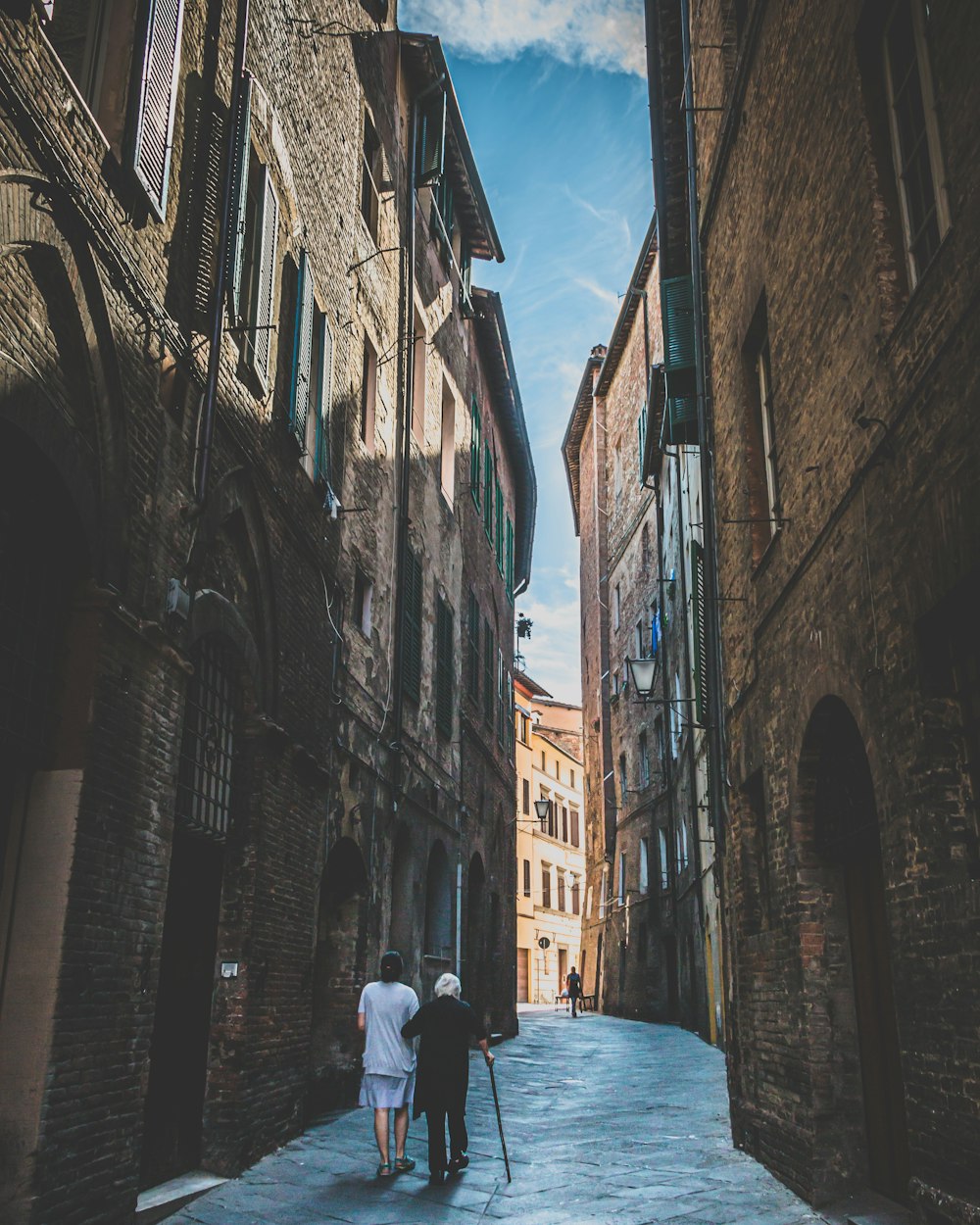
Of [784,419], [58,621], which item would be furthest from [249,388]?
[784,419]

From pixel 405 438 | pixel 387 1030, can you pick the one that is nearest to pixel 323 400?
pixel 405 438

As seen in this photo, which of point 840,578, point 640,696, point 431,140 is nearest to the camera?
point 840,578

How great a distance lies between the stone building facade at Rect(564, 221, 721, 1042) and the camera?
2123cm

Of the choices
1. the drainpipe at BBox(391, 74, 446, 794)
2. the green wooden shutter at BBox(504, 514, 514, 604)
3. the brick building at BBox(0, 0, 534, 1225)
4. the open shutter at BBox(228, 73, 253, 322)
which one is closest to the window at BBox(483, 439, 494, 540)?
the green wooden shutter at BBox(504, 514, 514, 604)

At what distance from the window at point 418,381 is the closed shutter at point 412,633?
5.87 ft

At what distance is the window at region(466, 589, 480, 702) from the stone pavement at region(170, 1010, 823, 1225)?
7035 millimetres

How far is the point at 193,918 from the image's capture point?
7.84m

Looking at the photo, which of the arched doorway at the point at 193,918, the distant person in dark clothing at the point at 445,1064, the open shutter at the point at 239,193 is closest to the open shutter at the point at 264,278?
the open shutter at the point at 239,193

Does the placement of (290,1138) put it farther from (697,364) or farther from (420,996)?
(697,364)

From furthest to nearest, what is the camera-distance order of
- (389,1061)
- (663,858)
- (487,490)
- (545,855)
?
(545,855), (663,858), (487,490), (389,1061)

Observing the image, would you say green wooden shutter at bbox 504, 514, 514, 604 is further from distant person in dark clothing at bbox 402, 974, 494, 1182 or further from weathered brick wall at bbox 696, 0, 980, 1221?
distant person in dark clothing at bbox 402, 974, 494, 1182

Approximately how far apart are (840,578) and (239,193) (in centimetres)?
459

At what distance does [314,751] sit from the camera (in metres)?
9.74

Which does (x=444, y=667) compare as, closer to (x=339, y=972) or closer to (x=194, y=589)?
(x=339, y=972)
